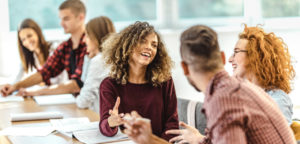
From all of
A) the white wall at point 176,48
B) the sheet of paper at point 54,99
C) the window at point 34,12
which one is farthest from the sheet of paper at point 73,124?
the window at point 34,12

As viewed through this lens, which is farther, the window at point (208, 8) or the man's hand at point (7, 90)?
the window at point (208, 8)

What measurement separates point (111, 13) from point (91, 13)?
0.91ft

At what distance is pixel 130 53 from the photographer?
6.82 feet

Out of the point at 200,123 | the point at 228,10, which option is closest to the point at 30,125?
the point at 200,123

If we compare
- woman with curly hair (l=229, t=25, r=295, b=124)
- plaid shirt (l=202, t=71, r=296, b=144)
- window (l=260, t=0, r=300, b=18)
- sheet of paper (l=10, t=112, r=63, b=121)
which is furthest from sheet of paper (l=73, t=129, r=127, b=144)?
window (l=260, t=0, r=300, b=18)

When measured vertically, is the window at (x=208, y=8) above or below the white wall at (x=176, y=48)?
above

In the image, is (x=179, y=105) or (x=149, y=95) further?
(x=179, y=105)

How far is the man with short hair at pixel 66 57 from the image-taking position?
11.3 feet

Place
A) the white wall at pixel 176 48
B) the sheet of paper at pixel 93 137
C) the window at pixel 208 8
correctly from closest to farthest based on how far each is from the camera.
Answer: the sheet of paper at pixel 93 137 → the white wall at pixel 176 48 → the window at pixel 208 8

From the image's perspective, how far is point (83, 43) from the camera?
3496mm

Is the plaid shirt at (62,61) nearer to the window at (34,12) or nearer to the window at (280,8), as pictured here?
the window at (34,12)

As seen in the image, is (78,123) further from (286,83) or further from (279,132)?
(279,132)

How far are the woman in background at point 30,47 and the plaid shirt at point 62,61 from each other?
14.1 inches

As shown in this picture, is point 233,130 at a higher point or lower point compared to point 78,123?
higher
